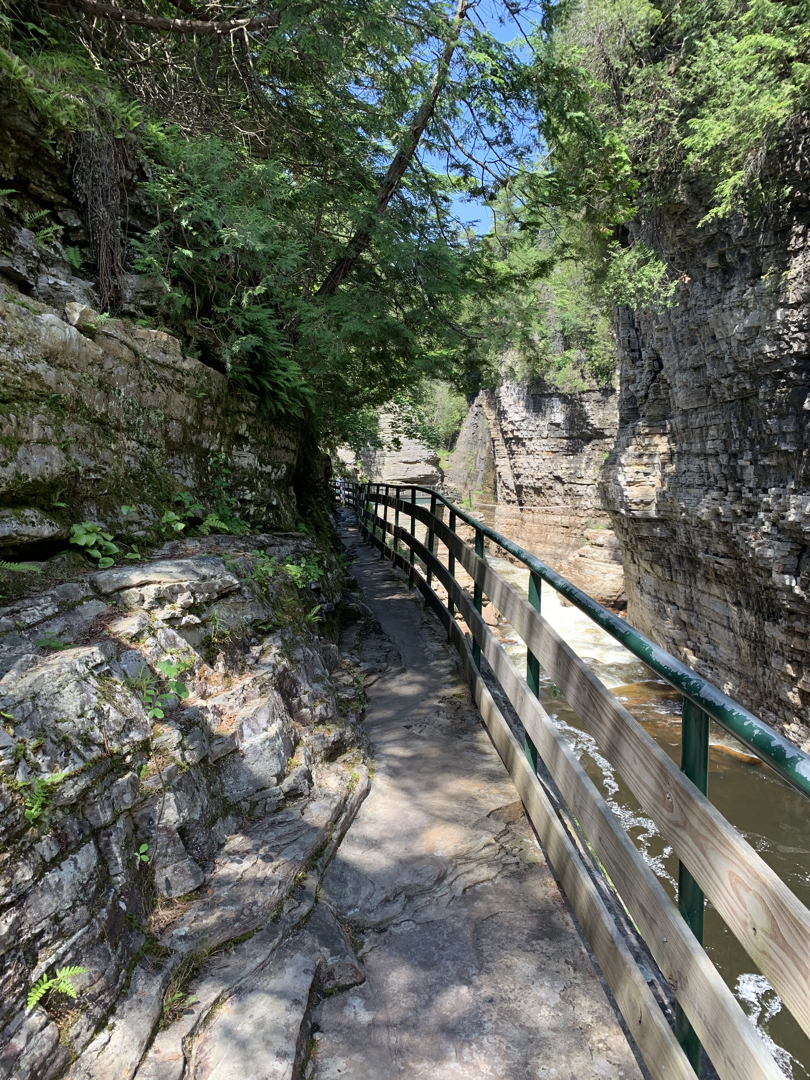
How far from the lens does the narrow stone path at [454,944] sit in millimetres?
1742

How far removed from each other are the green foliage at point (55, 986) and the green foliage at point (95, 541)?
1964mm

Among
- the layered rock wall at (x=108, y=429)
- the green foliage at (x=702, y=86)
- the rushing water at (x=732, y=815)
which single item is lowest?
the rushing water at (x=732, y=815)

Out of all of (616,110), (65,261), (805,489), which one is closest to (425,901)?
(65,261)

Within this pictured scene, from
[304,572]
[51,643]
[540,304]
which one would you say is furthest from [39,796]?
[540,304]

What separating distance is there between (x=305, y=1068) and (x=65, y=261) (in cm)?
516

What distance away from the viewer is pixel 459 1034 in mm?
1814

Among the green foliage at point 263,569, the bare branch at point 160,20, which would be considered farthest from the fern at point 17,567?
the bare branch at point 160,20

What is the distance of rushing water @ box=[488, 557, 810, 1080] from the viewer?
202 inches

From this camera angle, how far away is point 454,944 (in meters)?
2.17

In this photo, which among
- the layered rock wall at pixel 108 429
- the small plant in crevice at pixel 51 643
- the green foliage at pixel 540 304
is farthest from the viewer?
the green foliage at pixel 540 304

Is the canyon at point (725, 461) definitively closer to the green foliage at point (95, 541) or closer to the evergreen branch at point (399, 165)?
the evergreen branch at point (399, 165)

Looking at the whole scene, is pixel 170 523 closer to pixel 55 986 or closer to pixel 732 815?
pixel 55 986

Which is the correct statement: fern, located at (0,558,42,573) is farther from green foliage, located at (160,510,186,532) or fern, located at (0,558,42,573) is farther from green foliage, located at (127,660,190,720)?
green foliage, located at (160,510,186,532)

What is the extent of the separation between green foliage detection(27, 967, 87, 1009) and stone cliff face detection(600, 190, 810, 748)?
9758mm
